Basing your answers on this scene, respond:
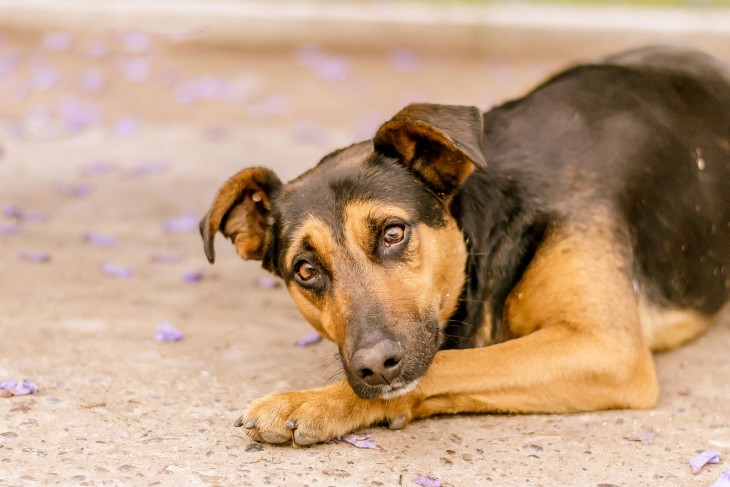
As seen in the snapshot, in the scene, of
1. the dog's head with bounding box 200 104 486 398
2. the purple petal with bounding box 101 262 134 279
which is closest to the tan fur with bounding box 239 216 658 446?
the dog's head with bounding box 200 104 486 398

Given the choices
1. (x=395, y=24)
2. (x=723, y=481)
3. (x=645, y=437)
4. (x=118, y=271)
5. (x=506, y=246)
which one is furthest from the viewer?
(x=395, y=24)

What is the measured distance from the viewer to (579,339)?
463 cm

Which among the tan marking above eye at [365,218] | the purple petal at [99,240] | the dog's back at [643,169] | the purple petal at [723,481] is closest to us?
the purple petal at [723,481]

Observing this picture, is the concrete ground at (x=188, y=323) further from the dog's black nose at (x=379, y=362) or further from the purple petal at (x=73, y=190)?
the dog's black nose at (x=379, y=362)

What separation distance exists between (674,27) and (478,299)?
953 cm

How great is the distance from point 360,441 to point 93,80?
9278 millimetres

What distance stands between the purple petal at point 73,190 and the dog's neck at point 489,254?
4762 mm

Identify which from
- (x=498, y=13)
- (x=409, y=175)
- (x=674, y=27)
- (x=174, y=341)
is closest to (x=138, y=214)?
(x=174, y=341)

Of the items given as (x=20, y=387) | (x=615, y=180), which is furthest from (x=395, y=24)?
(x=20, y=387)

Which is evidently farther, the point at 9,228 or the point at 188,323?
the point at 9,228

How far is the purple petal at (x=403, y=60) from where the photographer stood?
13013mm

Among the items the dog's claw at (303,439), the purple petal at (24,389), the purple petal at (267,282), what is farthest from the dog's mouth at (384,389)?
the purple petal at (267,282)

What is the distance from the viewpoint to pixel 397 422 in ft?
14.8

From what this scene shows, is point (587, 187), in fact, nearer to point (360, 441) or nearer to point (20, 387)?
point (360, 441)
